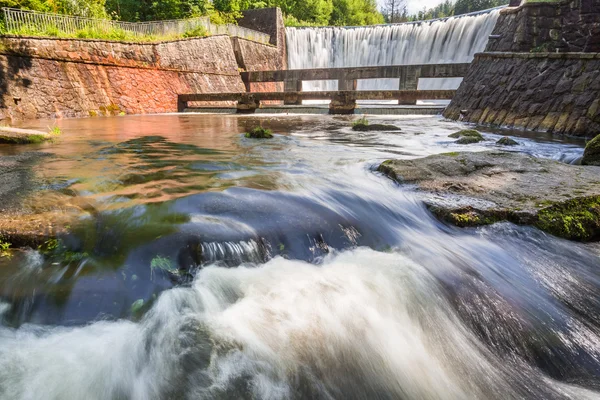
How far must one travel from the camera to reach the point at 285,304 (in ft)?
6.51

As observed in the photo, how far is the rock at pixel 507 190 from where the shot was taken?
117 inches

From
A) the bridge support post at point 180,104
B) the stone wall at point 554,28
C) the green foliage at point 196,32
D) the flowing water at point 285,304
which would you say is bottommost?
the flowing water at point 285,304

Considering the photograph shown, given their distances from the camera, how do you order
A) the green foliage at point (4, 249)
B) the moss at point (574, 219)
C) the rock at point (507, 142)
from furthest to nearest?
the rock at point (507, 142)
the moss at point (574, 219)
the green foliage at point (4, 249)

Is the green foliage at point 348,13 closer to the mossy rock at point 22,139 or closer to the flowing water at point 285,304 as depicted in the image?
the mossy rock at point 22,139

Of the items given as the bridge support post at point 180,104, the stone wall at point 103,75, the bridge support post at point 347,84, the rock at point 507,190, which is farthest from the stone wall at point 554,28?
the bridge support post at point 180,104

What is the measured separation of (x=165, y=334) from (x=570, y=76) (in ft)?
32.4

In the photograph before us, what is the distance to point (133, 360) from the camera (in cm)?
157

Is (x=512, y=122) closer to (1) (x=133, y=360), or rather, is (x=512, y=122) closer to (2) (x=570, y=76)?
(2) (x=570, y=76)

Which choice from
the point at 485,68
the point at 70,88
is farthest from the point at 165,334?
the point at 70,88

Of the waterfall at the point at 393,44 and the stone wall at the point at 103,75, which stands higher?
the waterfall at the point at 393,44

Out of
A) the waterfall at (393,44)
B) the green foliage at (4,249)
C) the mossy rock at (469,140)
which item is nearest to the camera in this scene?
the green foliage at (4,249)

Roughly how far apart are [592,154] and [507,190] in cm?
257

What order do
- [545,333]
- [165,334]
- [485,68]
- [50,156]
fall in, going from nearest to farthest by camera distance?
1. [165,334]
2. [545,333]
3. [50,156]
4. [485,68]

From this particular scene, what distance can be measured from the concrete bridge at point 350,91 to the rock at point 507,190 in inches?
413
